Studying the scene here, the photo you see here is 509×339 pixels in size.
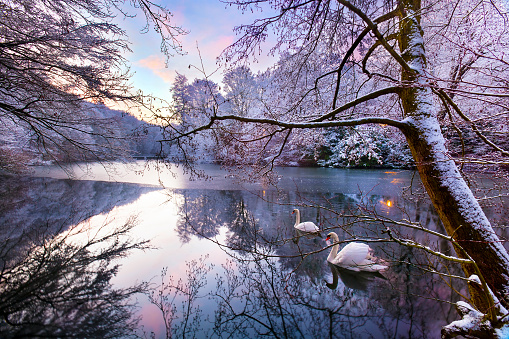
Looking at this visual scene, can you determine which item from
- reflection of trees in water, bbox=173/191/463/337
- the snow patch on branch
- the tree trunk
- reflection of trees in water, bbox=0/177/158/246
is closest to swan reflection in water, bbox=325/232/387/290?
reflection of trees in water, bbox=173/191/463/337

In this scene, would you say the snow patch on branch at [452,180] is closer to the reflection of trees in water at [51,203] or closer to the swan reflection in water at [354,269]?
the swan reflection in water at [354,269]

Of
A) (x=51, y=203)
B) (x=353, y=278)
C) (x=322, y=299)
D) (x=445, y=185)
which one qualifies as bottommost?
(x=322, y=299)

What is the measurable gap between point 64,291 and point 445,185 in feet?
18.2

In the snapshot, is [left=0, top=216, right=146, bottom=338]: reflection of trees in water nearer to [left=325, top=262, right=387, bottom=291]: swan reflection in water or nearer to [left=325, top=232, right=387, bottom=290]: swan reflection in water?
[left=325, top=262, right=387, bottom=291]: swan reflection in water

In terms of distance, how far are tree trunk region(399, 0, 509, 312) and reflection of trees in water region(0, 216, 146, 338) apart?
4227mm

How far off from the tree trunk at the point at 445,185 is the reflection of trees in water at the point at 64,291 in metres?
4.23

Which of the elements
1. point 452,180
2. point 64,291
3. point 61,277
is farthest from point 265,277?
point 61,277

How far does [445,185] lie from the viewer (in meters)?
2.04

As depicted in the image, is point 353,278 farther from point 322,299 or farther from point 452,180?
point 452,180

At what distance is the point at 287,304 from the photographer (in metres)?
3.77

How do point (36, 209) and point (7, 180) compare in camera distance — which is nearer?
point (36, 209)

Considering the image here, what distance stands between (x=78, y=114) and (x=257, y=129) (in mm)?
5036

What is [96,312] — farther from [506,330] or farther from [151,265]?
[506,330]

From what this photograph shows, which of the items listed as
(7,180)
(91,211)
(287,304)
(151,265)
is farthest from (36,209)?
(287,304)
